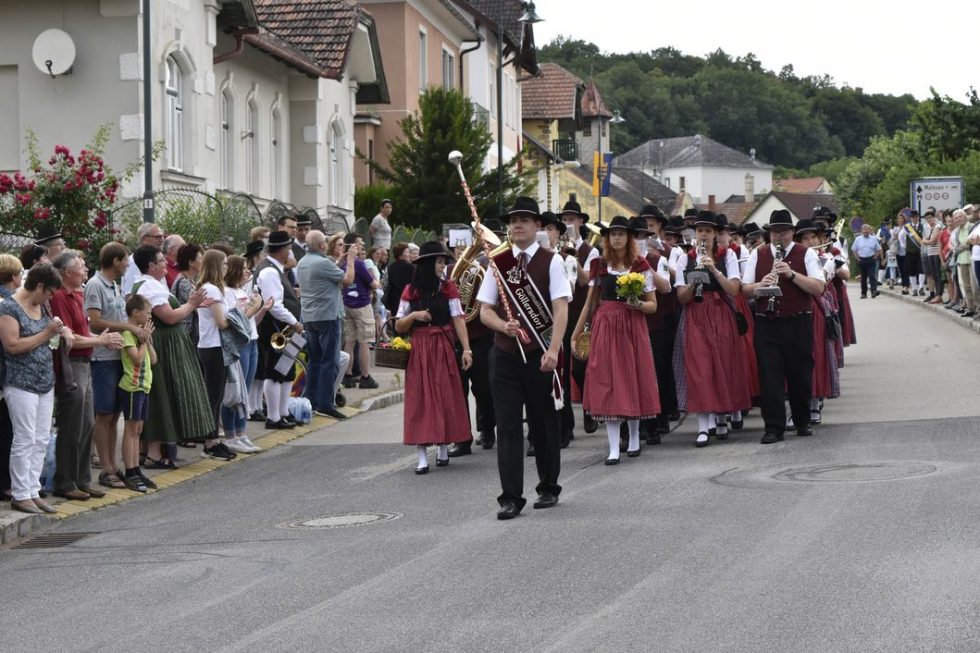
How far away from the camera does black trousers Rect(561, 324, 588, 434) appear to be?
15031 mm

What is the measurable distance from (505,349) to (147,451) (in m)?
4.53

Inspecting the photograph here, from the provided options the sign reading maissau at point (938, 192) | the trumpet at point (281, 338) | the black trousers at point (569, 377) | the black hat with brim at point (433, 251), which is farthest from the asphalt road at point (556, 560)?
the sign reading maissau at point (938, 192)

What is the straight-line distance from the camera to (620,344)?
44.7ft

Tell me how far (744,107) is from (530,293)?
598ft

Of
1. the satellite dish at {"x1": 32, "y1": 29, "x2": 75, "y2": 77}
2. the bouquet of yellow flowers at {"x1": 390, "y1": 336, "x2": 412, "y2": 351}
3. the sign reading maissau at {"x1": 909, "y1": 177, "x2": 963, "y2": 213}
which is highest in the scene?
the satellite dish at {"x1": 32, "y1": 29, "x2": 75, "y2": 77}

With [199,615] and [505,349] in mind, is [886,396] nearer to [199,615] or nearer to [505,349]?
[505,349]

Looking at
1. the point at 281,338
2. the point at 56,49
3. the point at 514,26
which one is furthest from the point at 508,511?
the point at 514,26

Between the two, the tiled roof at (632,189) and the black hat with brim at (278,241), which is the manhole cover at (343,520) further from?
the tiled roof at (632,189)

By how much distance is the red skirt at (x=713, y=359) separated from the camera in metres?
14.6

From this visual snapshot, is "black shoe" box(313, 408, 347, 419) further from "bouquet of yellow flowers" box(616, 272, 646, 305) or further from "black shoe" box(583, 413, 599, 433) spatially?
"bouquet of yellow flowers" box(616, 272, 646, 305)

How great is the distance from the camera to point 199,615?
792 cm

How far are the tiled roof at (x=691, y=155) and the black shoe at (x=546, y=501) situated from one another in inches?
6719

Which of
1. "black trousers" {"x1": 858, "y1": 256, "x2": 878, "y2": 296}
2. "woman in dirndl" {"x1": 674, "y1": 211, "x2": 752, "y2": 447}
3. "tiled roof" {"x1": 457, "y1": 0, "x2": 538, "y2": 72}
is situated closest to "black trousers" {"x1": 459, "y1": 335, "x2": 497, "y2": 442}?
"woman in dirndl" {"x1": 674, "y1": 211, "x2": 752, "y2": 447}

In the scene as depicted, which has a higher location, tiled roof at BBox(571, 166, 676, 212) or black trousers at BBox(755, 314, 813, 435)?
tiled roof at BBox(571, 166, 676, 212)
